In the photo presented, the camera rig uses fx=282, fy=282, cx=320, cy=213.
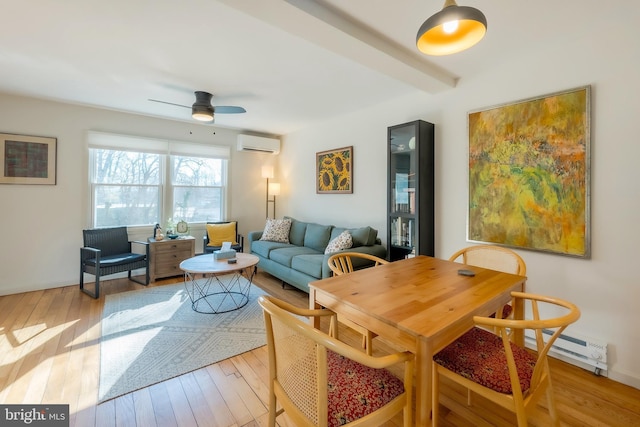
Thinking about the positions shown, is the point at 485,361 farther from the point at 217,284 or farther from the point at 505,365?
the point at 217,284

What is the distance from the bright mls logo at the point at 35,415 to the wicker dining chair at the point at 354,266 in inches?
67.6

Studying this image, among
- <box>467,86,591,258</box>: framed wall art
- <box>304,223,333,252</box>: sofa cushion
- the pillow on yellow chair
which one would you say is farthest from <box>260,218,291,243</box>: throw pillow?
<box>467,86,591,258</box>: framed wall art

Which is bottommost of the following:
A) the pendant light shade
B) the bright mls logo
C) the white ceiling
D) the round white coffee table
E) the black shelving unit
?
the bright mls logo

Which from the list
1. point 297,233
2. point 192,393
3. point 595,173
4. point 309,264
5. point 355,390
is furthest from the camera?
point 297,233

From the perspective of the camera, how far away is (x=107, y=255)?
3.86 meters

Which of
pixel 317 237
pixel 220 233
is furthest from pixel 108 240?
pixel 317 237

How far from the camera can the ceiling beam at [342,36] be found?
166cm

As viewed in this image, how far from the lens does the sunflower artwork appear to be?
4.14 meters

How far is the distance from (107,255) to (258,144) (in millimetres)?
2908

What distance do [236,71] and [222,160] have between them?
8.61ft

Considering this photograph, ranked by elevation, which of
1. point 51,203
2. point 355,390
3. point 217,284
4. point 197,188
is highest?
point 197,188

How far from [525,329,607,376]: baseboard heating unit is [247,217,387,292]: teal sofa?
175cm

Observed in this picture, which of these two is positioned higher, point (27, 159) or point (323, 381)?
point (27, 159)

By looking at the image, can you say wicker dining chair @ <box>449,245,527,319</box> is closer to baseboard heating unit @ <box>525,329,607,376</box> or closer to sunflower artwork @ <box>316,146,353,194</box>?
baseboard heating unit @ <box>525,329,607,376</box>
